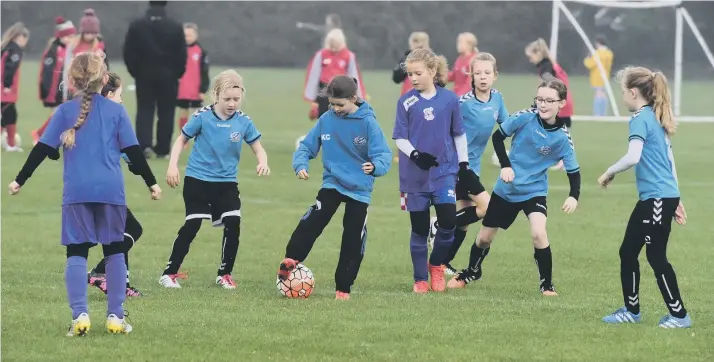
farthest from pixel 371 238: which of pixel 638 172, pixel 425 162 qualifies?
pixel 638 172

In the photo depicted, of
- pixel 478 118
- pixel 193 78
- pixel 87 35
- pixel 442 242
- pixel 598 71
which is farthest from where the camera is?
pixel 598 71

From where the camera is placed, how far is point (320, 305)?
9.03m

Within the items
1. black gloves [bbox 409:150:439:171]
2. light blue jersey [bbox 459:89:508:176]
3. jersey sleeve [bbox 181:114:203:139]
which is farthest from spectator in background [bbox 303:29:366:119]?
black gloves [bbox 409:150:439:171]

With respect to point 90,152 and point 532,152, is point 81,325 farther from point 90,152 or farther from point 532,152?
point 532,152

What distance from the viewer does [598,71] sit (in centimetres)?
3222

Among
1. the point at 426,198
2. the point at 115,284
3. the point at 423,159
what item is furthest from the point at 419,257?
the point at 115,284

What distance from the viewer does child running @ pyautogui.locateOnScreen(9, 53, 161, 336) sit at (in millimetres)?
7641

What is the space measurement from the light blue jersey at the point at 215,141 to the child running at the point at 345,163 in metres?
0.64

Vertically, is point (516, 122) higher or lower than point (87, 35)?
lower

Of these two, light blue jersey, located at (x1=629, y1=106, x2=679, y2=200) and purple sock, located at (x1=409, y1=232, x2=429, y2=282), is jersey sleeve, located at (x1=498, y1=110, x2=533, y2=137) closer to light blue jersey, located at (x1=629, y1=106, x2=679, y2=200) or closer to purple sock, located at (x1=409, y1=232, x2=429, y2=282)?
purple sock, located at (x1=409, y1=232, x2=429, y2=282)

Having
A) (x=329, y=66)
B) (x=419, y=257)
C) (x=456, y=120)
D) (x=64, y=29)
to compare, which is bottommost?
(x=419, y=257)

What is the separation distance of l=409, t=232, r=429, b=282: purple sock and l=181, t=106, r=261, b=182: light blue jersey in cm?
149

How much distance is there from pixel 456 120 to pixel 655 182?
2100mm

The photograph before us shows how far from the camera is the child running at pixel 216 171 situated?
9930 millimetres
